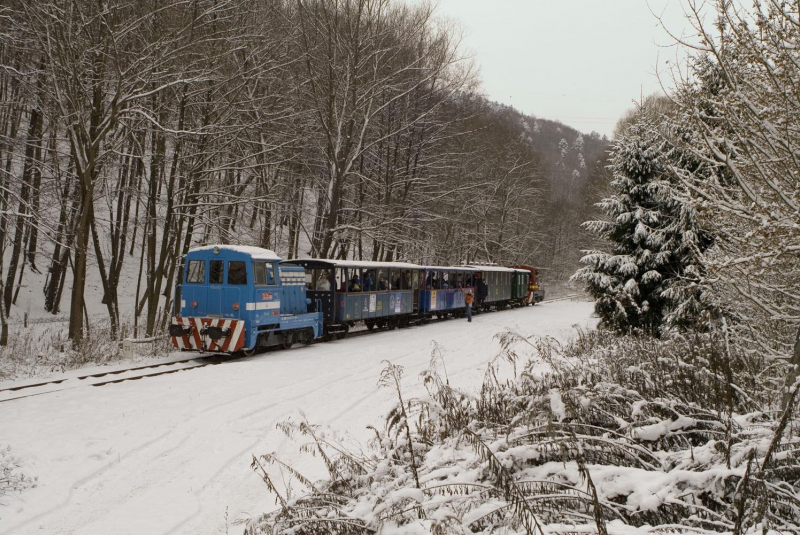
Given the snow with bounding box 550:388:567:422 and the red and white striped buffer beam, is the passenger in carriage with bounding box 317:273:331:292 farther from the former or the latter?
the snow with bounding box 550:388:567:422

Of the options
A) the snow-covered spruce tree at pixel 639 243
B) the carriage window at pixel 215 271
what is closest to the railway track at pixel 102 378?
the carriage window at pixel 215 271

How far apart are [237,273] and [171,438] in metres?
8.11

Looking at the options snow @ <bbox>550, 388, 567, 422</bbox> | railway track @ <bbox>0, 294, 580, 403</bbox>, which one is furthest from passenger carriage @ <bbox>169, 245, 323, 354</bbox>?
snow @ <bbox>550, 388, 567, 422</bbox>

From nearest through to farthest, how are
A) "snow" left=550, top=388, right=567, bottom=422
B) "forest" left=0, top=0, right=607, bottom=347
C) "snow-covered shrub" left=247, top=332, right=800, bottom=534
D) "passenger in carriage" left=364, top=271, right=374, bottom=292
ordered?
1. "snow-covered shrub" left=247, top=332, right=800, bottom=534
2. "snow" left=550, top=388, right=567, bottom=422
3. "forest" left=0, top=0, right=607, bottom=347
4. "passenger in carriage" left=364, top=271, right=374, bottom=292

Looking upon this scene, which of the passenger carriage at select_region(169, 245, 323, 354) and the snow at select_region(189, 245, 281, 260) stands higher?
the snow at select_region(189, 245, 281, 260)

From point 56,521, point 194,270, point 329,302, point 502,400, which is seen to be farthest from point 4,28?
point 502,400

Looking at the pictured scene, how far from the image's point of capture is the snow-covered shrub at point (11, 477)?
588cm

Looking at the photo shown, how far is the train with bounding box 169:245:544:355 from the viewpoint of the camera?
49.9 ft

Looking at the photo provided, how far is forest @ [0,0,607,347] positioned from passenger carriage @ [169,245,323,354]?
2.19 m

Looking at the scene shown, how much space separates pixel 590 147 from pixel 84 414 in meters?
163

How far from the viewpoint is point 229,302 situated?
15383mm

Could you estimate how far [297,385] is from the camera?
37.4 feet

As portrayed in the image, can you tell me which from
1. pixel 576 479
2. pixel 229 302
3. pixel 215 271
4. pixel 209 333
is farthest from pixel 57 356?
pixel 576 479

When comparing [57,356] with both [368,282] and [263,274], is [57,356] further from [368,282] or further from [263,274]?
[368,282]
